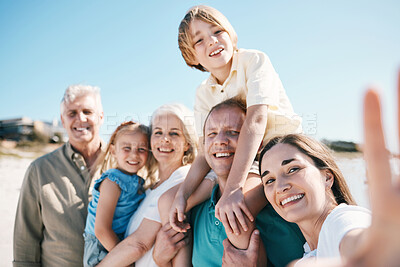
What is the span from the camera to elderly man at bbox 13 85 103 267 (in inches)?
134

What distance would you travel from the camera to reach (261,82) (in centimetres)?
241

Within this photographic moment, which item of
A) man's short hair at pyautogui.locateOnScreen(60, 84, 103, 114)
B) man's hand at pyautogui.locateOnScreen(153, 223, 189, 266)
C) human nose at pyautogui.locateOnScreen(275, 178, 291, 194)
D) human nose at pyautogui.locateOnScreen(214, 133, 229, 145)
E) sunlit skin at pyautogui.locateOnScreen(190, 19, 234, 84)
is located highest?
sunlit skin at pyautogui.locateOnScreen(190, 19, 234, 84)

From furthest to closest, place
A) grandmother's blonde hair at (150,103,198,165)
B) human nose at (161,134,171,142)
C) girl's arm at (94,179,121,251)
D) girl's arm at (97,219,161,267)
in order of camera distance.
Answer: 1. grandmother's blonde hair at (150,103,198,165)
2. human nose at (161,134,171,142)
3. girl's arm at (94,179,121,251)
4. girl's arm at (97,219,161,267)

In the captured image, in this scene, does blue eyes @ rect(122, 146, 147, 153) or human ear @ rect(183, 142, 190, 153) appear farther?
blue eyes @ rect(122, 146, 147, 153)

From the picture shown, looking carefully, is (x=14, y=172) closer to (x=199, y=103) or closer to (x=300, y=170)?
(x=199, y=103)

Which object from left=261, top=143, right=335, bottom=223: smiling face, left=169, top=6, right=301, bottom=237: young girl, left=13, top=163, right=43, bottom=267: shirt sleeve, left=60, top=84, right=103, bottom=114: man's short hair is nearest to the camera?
left=261, top=143, right=335, bottom=223: smiling face

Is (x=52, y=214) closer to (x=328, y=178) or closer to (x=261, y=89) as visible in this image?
(x=261, y=89)

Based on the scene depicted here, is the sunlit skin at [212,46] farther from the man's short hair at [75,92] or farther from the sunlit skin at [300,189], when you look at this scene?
the man's short hair at [75,92]

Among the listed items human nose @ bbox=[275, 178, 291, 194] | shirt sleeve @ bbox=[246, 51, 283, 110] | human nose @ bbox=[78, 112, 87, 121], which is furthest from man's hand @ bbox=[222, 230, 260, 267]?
human nose @ bbox=[78, 112, 87, 121]

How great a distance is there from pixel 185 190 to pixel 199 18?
1544 mm

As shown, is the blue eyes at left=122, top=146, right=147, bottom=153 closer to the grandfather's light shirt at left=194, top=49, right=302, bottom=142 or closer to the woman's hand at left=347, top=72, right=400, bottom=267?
the grandfather's light shirt at left=194, top=49, right=302, bottom=142

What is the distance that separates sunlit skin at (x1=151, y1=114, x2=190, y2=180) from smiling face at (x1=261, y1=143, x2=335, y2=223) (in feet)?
4.32

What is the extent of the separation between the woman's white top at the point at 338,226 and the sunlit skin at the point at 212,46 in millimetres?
1671

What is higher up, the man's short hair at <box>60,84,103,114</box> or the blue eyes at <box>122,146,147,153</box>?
the man's short hair at <box>60,84,103,114</box>
